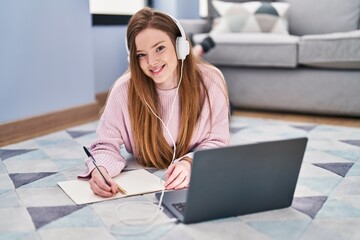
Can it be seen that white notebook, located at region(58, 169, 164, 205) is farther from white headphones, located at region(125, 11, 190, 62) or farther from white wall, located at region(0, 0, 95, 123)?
white wall, located at region(0, 0, 95, 123)

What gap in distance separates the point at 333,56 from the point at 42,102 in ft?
4.57

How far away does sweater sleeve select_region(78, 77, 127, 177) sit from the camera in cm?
132

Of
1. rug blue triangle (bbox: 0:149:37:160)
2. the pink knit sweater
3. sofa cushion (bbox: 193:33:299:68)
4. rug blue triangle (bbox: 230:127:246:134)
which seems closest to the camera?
the pink knit sweater

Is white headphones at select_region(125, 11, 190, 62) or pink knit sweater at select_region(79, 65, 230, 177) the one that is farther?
pink knit sweater at select_region(79, 65, 230, 177)

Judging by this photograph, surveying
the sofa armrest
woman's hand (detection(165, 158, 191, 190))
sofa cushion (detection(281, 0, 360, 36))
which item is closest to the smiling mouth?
woman's hand (detection(165, 158, 191, 190))

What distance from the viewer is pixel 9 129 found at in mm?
1928

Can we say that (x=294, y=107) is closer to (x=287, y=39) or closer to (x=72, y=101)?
(x=287, y=39)

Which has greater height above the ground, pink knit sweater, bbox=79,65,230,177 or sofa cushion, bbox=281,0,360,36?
sofa cushion, bbox=281,0,360,36

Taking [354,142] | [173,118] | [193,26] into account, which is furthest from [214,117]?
[193,26]

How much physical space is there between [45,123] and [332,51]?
1399 millimetres

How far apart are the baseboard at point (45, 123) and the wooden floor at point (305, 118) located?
2.60 feet

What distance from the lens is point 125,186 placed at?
4.09 feet

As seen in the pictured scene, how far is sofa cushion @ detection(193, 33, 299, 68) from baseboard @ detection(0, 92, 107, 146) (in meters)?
0.71

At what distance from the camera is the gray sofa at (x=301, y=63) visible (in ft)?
7.20
